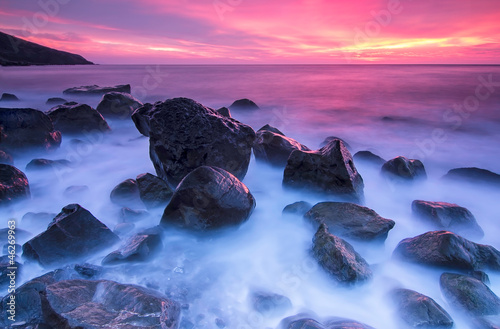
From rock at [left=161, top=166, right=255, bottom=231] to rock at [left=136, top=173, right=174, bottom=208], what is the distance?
0.57 metres

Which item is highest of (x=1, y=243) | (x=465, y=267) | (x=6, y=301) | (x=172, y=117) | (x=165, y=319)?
(x=172, y=117)

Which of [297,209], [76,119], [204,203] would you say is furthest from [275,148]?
[76,119]

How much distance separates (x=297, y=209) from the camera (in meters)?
Answer: 3.69

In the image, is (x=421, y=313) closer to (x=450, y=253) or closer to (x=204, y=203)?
(x=450, y=253)

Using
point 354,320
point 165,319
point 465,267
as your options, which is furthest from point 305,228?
point 165,319

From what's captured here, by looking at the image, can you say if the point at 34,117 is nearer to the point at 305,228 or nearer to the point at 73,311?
the point at 73,311

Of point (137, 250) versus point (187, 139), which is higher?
point (187, 139)

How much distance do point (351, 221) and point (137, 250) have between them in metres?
2.28

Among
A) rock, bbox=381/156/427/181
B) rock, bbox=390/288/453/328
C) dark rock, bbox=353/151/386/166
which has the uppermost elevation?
rock, bbox=381/156/427/181

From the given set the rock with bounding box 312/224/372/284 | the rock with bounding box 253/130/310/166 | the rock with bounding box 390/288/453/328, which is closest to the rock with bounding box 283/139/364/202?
the rock with bounding box 253/130/310/166

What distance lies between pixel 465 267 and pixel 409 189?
2.14m

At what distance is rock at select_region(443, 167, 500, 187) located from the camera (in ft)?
15.5

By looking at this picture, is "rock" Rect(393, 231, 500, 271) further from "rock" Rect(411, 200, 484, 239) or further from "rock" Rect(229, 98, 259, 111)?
"rock" Rect(229, 98, 259, 111)

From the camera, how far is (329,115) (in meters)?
11.1
